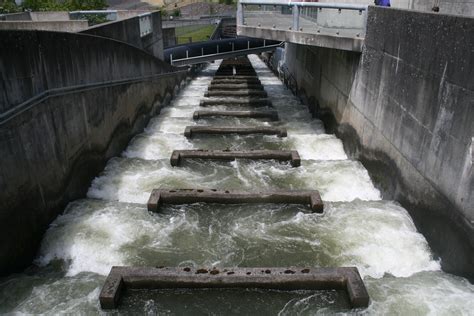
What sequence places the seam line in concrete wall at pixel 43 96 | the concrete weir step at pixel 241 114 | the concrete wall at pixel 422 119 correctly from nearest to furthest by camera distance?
the concrete wall at pixel 422 119
the seam line in concrete wall at pixel 43 96
the concrete weir step at pixel 241 114

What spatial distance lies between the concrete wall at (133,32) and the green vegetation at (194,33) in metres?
14.8

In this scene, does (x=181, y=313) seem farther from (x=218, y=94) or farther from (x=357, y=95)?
(x=218, y=94)

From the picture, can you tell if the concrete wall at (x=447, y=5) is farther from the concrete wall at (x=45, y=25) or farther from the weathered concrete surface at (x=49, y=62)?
the concrete wall at (x=45, y=25)

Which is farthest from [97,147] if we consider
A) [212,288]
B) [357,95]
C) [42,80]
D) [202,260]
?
[357,95]

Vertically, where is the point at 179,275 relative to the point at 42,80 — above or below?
below

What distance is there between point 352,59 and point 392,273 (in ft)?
26.3

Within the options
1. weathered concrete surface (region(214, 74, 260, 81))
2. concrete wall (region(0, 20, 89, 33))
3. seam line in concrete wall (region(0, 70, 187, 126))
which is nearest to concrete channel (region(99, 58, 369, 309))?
seam line in concrete wall (region(0, 70, 187, 126))

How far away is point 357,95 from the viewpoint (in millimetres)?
12617

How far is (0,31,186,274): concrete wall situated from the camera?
7238 millimetres

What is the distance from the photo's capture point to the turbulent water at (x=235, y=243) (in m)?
6.47

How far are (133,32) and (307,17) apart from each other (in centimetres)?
742

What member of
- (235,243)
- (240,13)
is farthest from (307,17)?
(235,243)

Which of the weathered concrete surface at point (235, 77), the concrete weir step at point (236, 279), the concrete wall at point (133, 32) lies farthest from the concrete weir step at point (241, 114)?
the concrete weir step at point (236, 279)

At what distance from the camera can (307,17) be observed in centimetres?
1297
